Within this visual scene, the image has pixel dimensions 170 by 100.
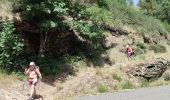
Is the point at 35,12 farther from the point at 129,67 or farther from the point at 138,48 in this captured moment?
the point at 138,48

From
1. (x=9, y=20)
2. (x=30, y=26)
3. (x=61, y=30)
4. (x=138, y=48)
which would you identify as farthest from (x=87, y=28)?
(x=138, y=48)

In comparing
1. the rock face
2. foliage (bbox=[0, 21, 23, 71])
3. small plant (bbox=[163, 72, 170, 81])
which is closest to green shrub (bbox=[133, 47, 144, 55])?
the rock face

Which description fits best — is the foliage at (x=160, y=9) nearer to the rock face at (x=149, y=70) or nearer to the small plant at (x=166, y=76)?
the rock face at (x=149, y=70)

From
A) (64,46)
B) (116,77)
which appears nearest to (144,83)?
(116,77)

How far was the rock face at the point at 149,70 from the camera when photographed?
29781mm

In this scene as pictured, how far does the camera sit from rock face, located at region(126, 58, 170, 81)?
2978 cm

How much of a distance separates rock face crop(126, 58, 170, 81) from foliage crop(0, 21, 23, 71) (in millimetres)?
7940

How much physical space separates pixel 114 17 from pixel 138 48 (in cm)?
374

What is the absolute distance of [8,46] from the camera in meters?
25.2

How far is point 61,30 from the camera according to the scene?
29.4 metres

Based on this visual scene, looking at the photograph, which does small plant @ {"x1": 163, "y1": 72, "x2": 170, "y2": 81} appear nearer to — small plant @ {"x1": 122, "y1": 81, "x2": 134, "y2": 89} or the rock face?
the rock face

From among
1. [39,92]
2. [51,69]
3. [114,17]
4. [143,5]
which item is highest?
[143,5]

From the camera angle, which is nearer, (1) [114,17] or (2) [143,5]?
(1) [114,17]

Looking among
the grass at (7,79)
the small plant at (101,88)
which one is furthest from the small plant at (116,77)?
the grass at (7,79)
